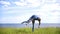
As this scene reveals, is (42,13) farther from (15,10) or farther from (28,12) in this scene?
(15,10)

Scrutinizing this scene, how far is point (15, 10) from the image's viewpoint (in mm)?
2615

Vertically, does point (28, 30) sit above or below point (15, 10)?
below

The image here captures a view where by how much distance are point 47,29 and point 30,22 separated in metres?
0.24

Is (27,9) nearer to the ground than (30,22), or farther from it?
farther from it

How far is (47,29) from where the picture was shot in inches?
103

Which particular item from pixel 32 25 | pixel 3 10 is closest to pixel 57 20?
pixel 32 25

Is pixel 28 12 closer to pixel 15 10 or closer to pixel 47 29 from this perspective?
pixel 15 10

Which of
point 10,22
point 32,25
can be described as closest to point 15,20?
point 10,22

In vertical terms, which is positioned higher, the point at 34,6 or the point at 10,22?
the point at 34,6

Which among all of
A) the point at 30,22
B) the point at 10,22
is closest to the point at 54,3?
the point at 30,22

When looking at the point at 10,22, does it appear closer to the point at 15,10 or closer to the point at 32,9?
the point at 15,10

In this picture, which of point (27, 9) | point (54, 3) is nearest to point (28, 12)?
point (27, 9)

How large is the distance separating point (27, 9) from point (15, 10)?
16 centimetres

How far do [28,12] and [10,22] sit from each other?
0.88 ft
